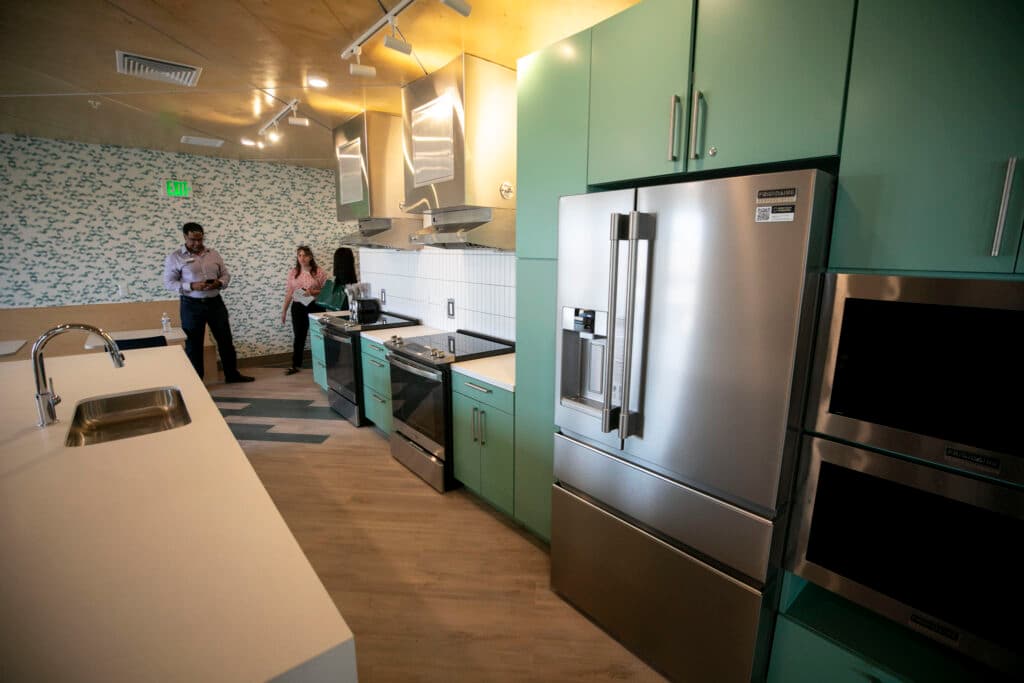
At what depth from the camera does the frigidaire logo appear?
1.01 m

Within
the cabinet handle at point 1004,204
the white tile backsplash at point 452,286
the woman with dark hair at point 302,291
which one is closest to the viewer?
the cabinet handle at point 1004,204

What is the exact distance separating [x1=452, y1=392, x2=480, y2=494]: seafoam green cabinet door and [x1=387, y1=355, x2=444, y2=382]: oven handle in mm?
152

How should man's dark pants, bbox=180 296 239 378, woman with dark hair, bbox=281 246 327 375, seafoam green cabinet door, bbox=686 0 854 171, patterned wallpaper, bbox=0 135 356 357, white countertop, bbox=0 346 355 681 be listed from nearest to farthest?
1. white countertop, bbox=0 346 355 681
2. seafoam green cabinet door, bbox=686 0 854 171
3. patterned wallpaper, bbox=0 135 356 357
4. man's dark pants, bbox=180 296 239 378
5. woman with dark hair, bbox=281 246 327 375

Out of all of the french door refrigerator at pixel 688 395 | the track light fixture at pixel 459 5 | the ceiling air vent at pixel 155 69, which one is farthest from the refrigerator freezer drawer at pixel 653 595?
the ceiling air vent at pixel 155 69

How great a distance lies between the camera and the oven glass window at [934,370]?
3.27 feet

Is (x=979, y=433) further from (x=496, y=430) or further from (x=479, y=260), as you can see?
(x=479, y=260)

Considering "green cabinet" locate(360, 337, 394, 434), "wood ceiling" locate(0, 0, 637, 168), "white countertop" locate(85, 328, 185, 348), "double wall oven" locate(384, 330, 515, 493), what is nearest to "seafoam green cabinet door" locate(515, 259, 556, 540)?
"double wall oven" locate(384, 330, 515, 493)

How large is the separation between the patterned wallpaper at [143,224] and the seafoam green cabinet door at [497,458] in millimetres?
4736

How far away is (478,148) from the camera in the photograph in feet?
8.57

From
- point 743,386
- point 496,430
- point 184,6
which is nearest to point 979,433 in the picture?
point 743,386

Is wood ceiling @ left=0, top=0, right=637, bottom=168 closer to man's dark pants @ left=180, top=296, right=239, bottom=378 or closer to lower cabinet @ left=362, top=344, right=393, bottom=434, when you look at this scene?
man's dark pants @ left=180, top=296, right=239, bottom=378

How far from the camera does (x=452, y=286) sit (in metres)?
3.69

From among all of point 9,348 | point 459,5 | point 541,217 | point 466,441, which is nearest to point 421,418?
point 466,441

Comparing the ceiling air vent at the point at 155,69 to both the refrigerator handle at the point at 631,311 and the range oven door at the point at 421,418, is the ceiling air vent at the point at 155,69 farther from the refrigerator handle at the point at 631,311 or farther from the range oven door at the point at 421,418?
the refrigerator handle at the point at 631,311
